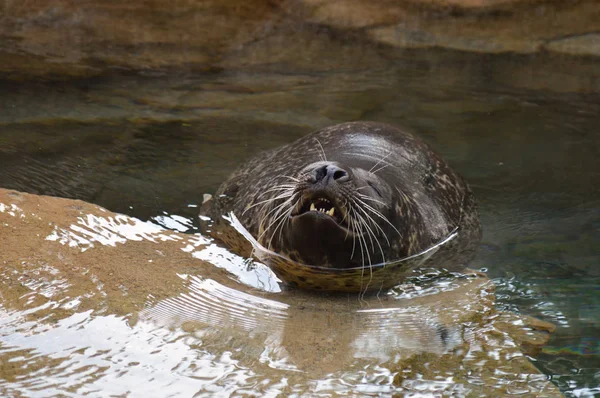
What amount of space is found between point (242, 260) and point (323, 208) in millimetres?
693

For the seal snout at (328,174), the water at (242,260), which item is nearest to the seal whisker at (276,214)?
the seal snout at (328,174)

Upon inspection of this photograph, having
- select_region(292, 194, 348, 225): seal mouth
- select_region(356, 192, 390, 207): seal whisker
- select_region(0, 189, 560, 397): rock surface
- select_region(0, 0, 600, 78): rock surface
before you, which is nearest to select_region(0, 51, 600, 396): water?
select_region(0, 189, 560, 397): rock surface

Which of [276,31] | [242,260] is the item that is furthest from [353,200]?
[276,31]

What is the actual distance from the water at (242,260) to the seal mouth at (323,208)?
476mm

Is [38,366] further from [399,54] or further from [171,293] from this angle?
[399,54]

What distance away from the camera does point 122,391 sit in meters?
3.11

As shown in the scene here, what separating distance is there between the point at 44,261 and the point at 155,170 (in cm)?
294

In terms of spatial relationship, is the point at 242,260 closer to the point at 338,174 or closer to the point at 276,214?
the point at 276,214

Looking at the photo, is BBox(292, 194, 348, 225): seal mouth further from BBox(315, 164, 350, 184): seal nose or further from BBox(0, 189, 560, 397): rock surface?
BBox(0, 189, 560, 397): rock surface

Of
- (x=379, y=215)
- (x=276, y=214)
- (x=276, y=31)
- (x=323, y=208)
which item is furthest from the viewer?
(x=276, y=31)

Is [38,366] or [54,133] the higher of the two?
[54,133]

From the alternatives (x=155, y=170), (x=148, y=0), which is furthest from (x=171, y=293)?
(x=148, y=0)

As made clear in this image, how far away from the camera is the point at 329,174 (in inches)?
190

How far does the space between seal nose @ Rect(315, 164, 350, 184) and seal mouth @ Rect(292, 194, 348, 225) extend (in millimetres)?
102
